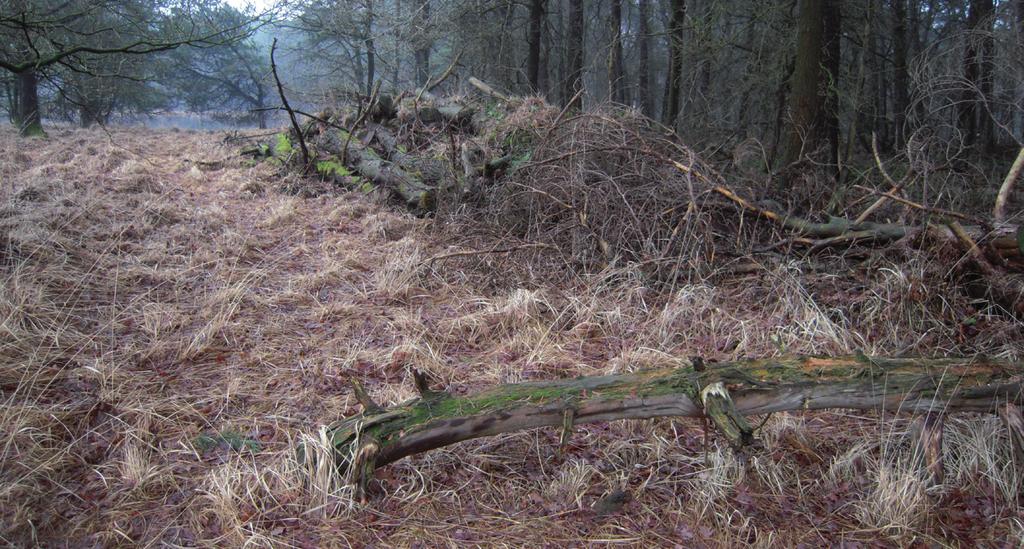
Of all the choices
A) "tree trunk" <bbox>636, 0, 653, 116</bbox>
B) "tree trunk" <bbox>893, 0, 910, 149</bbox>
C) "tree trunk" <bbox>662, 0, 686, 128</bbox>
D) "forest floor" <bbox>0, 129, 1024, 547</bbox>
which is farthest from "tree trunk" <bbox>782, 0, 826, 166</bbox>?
"tree trunk" <bbox>636, 0, 653, 116</bbox>

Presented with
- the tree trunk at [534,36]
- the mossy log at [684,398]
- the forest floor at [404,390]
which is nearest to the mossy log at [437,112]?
the tree trunk at [534,36]

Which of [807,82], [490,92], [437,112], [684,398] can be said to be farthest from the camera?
[490,92]

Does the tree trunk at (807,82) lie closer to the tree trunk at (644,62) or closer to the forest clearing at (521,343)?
the forest clearing at (521,343)

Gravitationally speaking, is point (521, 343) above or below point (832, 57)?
below

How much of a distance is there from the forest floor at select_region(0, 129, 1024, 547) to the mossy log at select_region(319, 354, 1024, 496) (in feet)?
0.76

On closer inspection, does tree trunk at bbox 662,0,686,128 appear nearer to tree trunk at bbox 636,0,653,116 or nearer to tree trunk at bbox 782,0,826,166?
tree trunk at bbox 782,0,826,166

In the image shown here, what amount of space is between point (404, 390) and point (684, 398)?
58.4 inches

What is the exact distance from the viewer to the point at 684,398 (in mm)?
2447

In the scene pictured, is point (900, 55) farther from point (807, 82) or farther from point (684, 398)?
point (684, 398)

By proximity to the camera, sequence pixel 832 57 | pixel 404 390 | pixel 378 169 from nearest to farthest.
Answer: pixel 404 390 → pixel 378 169 → pixel 832 57

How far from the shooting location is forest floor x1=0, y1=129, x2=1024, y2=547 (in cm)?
230

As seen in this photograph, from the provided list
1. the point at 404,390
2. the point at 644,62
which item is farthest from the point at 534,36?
the point at 404,390

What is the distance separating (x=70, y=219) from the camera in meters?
5.12

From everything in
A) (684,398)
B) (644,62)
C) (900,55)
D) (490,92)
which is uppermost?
(644,62)
